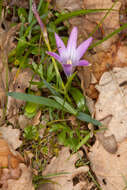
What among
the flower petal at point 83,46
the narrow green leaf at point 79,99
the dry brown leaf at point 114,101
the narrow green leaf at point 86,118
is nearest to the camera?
the flower petal at point 83,46

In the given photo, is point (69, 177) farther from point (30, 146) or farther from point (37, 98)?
point (37, 98)

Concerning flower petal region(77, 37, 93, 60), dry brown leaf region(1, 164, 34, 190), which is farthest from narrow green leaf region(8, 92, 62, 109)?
dry brown leaf region(1, 164, 34, 190)

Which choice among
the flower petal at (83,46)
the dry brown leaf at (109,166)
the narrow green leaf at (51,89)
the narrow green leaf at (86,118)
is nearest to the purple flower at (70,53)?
the flower petal at (83,46)

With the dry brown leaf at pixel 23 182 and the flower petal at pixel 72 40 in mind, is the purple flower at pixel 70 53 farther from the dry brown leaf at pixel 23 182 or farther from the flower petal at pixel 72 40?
the dry brown leaf at pixel 23 182

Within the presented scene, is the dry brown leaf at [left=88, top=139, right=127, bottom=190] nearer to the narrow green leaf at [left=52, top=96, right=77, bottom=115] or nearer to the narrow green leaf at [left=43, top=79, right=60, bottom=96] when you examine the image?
the narrow green leaf at [left=52, top=96, right=77, bottom=115]

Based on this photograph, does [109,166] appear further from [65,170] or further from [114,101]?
[114,101]

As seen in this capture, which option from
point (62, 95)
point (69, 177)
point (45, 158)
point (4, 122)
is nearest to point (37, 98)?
point (62, 95)
